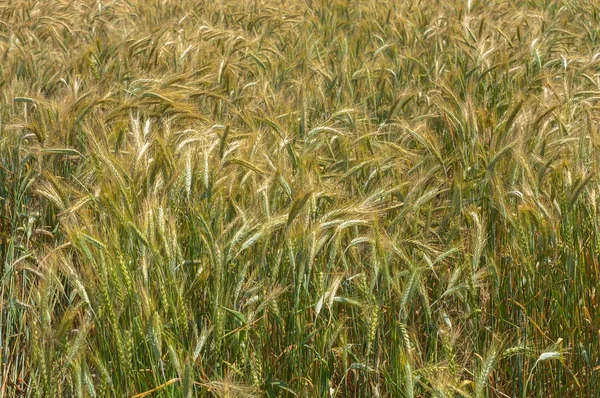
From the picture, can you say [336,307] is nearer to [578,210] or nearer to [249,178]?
[249,178]

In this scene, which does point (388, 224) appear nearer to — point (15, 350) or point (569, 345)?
point (569, 345)

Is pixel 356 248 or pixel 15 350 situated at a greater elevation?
pixel 356 248

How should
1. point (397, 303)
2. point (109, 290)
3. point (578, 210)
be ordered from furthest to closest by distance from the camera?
point (578, 210), point (397, 303), point (109, 290)

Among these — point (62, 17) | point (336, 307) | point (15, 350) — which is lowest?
point (62, 17)

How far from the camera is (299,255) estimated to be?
185 centimetres

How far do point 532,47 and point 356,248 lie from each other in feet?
6.02

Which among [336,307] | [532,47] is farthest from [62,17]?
[336,307]

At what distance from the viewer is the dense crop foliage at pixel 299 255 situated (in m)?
1.76

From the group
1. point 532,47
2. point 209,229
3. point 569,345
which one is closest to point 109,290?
point 209,229

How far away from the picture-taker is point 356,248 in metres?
2.14

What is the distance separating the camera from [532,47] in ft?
11.9

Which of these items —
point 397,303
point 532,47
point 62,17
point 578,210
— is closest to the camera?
point 397,303

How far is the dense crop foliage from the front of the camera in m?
1.76

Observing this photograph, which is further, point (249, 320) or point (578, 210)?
point (578, 210)
